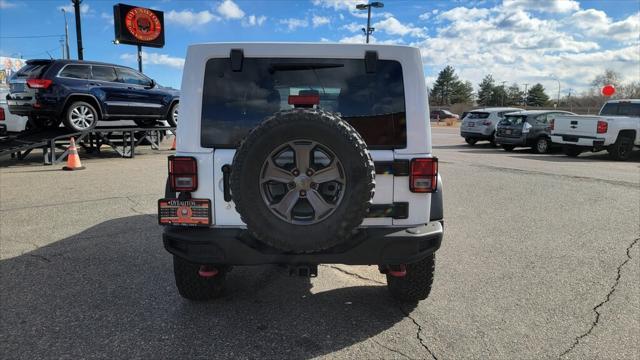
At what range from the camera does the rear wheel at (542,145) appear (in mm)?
15961

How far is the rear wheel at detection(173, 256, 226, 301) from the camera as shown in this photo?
3344 millimetres

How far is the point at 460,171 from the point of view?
11.0 m

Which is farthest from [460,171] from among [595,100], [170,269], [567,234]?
[595,100]

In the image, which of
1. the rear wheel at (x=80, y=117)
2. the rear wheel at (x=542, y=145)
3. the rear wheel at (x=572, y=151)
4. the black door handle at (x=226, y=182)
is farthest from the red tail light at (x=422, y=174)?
the rear wheel at (x=542, y=145)

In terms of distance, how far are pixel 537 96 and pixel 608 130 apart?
315 feet

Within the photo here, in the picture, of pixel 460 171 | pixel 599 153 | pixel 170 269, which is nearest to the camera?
pixel 170 269

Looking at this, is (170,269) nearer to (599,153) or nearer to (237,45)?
(237,45)

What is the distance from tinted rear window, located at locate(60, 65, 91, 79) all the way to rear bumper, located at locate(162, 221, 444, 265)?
9.87 m

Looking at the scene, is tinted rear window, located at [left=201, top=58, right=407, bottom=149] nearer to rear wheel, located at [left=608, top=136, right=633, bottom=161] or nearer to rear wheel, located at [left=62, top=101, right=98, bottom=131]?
rear wheel, located at [left=62, top=101, right=98, bottom=131]

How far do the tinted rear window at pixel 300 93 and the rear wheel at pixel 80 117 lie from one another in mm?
9972

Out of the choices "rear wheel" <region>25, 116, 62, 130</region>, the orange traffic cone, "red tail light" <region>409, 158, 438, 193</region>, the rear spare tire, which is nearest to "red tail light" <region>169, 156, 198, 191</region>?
the rear spare tire

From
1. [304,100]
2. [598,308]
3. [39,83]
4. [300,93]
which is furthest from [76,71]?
[598,308]

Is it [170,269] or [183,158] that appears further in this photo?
[170,269]

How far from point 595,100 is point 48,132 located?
9299 cm
